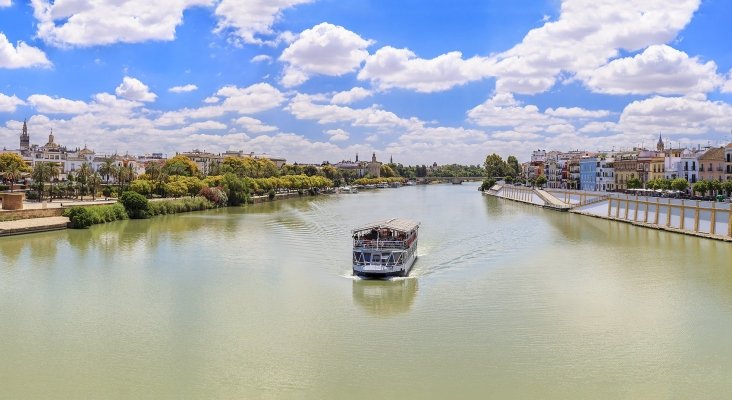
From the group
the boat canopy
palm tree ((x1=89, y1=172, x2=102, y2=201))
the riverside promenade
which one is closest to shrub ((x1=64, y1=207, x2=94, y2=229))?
palm tree ((x1=89, y1=172, x2=102, y2=201))

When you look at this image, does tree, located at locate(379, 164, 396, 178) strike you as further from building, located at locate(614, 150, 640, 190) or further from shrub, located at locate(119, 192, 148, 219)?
shrub, located at locate(119, 192, 148, 219)

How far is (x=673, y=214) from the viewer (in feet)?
133

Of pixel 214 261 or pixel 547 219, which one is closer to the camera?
pixel 214 261

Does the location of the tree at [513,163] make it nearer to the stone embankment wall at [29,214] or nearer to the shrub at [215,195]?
the shrub at [215,195]

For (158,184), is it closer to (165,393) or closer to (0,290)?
(0,290)

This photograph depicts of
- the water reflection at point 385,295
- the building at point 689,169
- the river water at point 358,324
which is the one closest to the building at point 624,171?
the building at point 689,169

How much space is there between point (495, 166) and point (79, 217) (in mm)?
112463

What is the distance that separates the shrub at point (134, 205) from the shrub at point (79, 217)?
218 inches

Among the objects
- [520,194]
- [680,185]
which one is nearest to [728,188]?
[680,185]

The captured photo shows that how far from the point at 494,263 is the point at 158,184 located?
41085mm

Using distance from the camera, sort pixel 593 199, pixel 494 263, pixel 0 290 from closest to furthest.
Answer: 1. pixel 0 290
2. pixel 494 263
3. pixel 593 199

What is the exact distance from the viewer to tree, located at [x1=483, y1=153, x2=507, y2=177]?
141500mm

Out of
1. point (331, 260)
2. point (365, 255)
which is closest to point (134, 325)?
point (365, 255)

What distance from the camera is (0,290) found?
2089 centimetres
